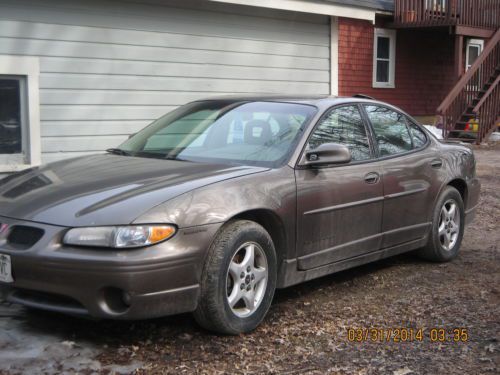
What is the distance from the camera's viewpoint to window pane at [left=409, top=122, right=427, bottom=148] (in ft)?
20.2

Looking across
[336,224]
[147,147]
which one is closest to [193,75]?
[147,147]

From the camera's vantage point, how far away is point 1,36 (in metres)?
8.02

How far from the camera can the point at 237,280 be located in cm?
421

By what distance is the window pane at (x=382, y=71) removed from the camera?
1833 cm

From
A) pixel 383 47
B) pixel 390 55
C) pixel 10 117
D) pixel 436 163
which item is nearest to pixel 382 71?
pixel 390 55

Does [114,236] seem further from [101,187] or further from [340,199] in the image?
[340,199]

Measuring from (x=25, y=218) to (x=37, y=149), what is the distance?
4.57 m

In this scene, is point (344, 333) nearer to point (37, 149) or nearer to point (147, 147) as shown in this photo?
point (147, 147)

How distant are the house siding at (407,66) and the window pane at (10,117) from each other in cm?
950

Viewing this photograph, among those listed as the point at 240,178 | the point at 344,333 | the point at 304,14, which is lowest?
the point at 344,333

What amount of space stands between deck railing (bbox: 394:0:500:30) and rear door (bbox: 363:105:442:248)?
12269 millimetres

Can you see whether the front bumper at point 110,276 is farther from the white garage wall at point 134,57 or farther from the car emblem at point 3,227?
the white garage wall at point 134,57

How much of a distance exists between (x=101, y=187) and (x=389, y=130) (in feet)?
8.98

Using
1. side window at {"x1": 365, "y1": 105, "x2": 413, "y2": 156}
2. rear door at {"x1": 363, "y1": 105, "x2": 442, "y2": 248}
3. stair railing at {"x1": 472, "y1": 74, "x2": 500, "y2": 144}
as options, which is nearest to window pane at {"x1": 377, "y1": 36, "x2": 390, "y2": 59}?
stair railing at {"x1": 472, "y1": 74, "x2": 500, "y2": 144}
